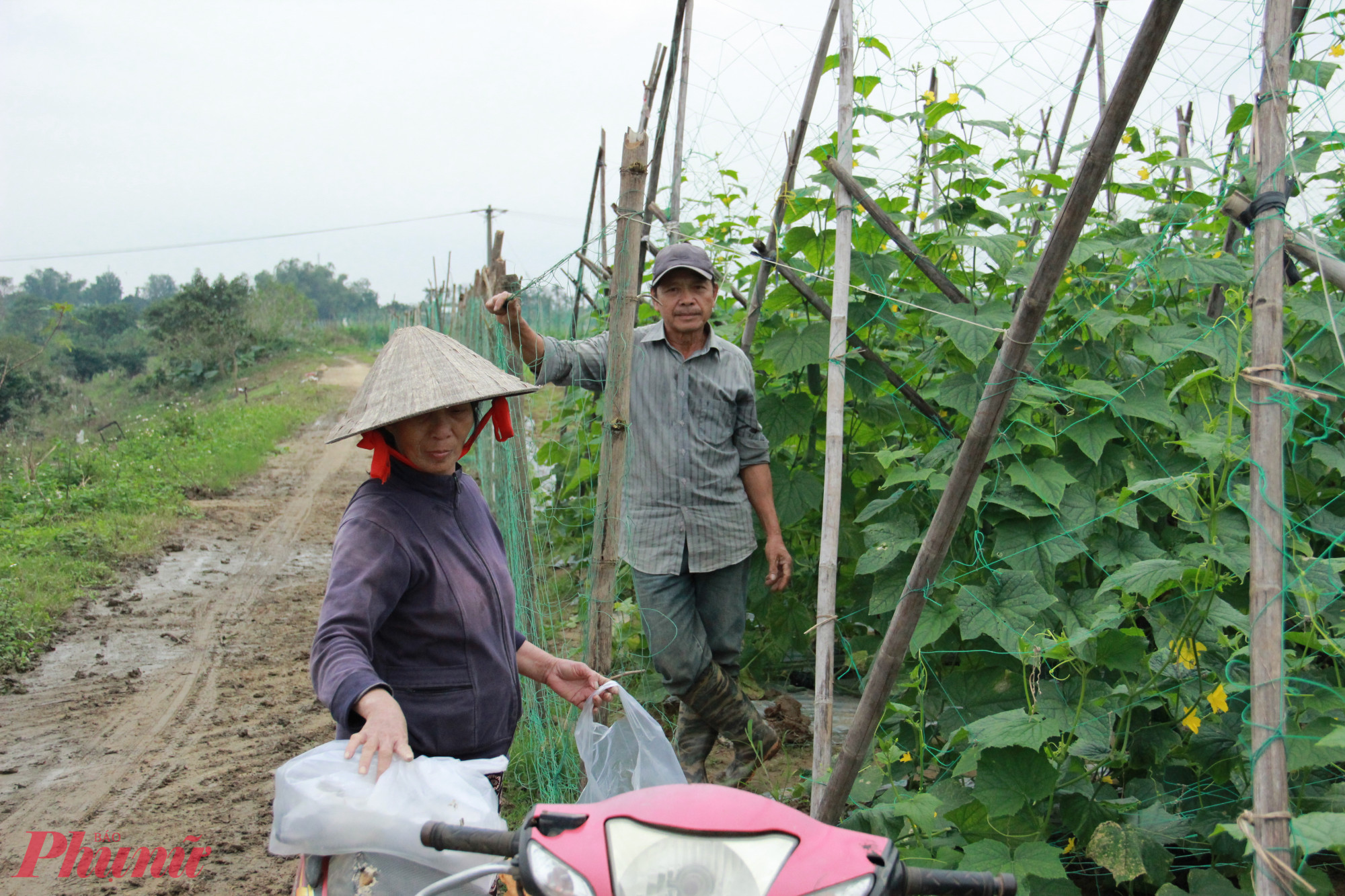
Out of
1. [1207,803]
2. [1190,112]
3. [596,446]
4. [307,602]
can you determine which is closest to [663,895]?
[1207,803]

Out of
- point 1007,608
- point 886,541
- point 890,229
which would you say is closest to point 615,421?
point 886,541

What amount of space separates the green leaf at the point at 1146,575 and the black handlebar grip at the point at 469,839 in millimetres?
1498

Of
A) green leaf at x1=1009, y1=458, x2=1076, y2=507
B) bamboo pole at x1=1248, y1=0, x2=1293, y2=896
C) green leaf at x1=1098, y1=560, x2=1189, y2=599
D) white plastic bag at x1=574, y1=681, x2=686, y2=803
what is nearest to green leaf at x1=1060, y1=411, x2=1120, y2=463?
green leaf at x1=1009, y1=458, x2=1076, y2=507

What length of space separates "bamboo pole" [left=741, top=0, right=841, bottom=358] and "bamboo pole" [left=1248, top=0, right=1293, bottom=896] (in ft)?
6.68

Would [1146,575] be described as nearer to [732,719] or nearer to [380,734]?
[380,734]

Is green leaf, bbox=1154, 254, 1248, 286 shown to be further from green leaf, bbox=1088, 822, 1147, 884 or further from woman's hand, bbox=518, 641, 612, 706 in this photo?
woman's hand, bbox=518, 641, 612, 706

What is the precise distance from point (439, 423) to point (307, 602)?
248 inches

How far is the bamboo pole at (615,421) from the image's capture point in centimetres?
313

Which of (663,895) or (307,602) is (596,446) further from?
(663,895)

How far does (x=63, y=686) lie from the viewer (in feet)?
18.8

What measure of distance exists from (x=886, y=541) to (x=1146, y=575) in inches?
41.4

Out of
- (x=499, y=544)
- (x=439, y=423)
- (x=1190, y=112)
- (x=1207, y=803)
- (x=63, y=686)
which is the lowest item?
(x=63, y=686)

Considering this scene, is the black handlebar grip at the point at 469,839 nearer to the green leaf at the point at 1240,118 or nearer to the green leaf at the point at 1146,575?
the green leaf at the point at 1146,575

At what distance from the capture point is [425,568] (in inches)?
75.7
